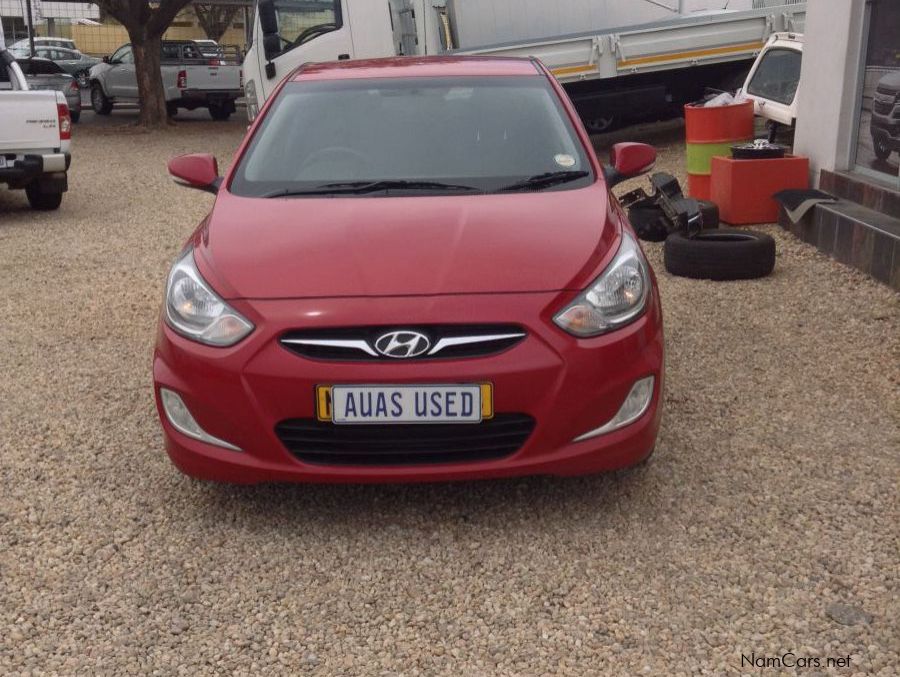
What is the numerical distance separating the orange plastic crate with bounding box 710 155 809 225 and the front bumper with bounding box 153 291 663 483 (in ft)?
17.8

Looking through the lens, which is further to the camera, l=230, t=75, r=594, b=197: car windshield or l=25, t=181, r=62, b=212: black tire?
l=25, t=181, r=62, b=212: black tire

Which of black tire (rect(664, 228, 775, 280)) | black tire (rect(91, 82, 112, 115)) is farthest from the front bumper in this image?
black tire (rect(91, 82, 112, 115))

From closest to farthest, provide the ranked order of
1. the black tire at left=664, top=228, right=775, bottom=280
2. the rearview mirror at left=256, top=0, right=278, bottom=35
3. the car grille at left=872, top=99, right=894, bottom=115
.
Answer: the black tire at left=664, top=228, right=775, bottom=280, the car grille at left=872, top=99, right=894, bottom=115, the rearview mirror at left=256, top=0, right=278, bottom=35

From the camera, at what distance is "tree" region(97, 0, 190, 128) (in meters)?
19.4

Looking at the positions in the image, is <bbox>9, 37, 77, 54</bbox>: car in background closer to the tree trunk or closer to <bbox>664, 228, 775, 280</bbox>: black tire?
the tree trunk

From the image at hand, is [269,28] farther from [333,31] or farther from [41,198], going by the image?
[41,198]

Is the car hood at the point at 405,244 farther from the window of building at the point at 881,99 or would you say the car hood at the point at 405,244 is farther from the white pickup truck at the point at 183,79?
the white pickup truck at the point at 183,79

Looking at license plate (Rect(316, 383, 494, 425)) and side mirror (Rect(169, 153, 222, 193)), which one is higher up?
side mirror (Rect(169, 153, 222, 193))

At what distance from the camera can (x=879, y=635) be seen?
2.86m

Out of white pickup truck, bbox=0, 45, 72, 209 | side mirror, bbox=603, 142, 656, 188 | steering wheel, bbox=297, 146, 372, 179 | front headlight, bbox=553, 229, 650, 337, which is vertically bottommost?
white pickup truck, bbox=0, 45, 72, 209

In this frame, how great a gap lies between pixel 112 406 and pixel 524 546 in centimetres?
233

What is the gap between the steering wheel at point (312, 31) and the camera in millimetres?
12951

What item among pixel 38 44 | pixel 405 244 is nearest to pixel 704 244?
pixel 405 244

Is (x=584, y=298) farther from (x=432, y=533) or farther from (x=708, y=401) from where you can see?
(x=708, y=401)
